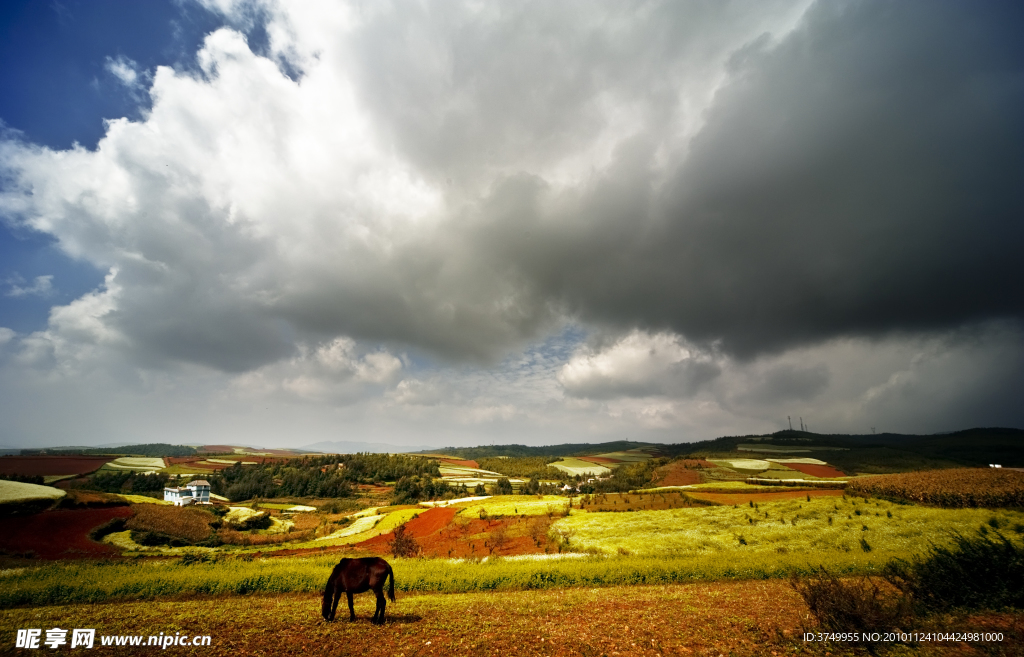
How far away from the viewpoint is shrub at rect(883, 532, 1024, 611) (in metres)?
11.1

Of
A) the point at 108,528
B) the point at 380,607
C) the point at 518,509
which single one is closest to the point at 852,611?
the point at 380,607

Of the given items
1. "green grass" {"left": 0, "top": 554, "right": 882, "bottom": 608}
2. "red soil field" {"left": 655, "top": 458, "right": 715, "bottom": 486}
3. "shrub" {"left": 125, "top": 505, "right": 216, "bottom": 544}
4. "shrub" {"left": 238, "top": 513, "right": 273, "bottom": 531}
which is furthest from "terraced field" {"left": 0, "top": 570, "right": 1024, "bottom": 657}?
"red soil field" {"left": 655, "top": 458, "right": 715, "bottom": 486}

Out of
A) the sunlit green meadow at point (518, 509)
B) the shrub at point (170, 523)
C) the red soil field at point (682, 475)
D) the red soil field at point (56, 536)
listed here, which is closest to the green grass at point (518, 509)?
the sunlit green meadow at point (518, 509)

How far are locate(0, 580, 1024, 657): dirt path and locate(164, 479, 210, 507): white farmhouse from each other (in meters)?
79.0

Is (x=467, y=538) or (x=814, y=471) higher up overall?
(x=467, y=538)

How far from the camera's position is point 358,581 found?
1252 centimetres

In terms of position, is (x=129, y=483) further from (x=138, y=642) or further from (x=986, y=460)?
(x=986, y=460)

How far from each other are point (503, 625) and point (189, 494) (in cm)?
9593

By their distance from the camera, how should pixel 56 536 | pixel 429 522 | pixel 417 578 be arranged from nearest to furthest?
pixel 417 578 < pixel 56 536 < pixel 429 522

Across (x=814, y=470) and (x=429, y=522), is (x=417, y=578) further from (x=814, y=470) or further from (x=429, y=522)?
(x=814, y=470)

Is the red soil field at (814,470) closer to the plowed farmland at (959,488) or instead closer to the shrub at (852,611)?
the plowed farmland at (959,488)

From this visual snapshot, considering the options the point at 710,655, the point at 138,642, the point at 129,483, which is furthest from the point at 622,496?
the point at 129,483

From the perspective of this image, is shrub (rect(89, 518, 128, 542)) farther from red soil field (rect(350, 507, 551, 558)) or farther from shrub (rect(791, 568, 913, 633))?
shrub (rect(791, 568, 913, 633))

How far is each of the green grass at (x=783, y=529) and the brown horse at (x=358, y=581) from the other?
814 inches
